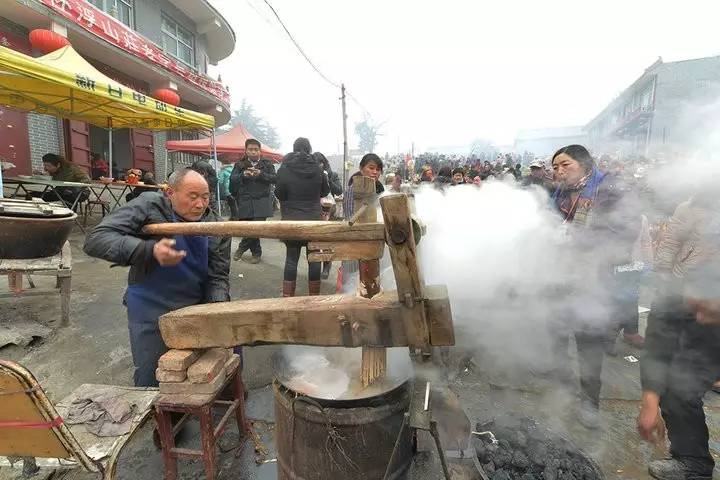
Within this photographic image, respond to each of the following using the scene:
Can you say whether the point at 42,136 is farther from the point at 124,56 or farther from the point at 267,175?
the point at 267,175

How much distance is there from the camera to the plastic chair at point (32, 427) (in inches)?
66.4

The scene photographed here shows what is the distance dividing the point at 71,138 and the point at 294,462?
13.4 metres

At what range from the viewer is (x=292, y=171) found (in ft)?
17.4

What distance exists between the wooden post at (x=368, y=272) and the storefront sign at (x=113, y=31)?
12.1 meters

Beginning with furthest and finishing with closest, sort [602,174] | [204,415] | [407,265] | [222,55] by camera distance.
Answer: [222,55] < [602,174] < [204,415] < [407,265]

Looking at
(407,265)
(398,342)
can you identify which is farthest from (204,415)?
(407,265)

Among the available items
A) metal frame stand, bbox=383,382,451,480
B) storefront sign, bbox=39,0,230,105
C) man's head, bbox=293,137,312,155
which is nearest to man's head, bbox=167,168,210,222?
metal frame stand, bbox=383,382,451,480

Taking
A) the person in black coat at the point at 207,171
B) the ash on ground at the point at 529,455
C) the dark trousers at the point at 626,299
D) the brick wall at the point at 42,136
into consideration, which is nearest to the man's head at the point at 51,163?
the brick wall at the point at 42,136

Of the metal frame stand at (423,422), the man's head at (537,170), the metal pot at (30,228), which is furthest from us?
the man's head at (537,170)

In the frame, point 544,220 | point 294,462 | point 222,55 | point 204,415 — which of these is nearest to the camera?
point 294,462

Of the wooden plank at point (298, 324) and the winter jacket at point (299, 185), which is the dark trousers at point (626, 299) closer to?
the wooden plank at point (298, 324)

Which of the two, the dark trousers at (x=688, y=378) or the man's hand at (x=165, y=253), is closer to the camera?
the man's hand at (x=165, y=253)

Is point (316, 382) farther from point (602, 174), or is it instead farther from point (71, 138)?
point (71, 138)

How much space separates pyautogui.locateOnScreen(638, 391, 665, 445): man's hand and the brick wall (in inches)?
539
